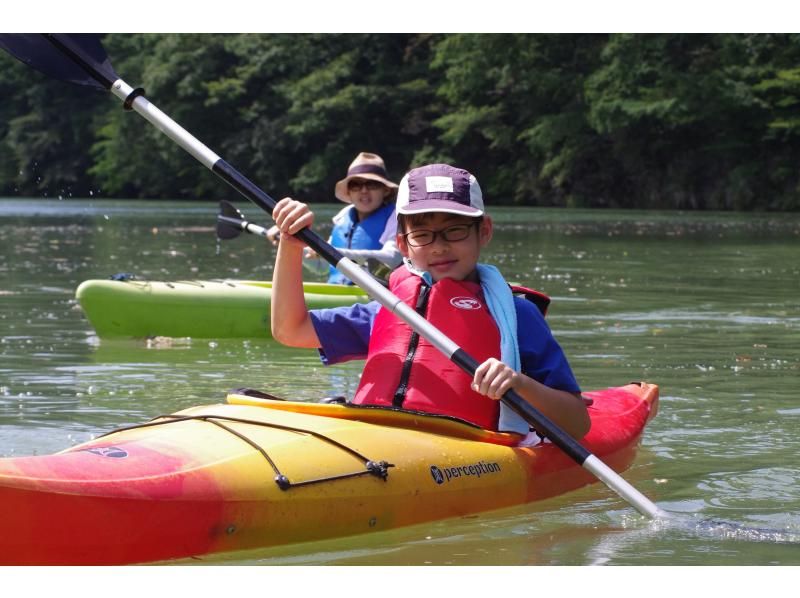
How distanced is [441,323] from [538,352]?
0.31 metres

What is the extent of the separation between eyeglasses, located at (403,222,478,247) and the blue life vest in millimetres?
4449

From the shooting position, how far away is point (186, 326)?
9.18 m

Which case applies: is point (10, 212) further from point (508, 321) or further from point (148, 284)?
point (508, 321)

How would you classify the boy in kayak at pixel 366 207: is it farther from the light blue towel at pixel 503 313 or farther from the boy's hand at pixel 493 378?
the boy's hand at pixel 493 378

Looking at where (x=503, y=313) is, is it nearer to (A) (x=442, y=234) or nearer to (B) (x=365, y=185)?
(A) (x=442, y=234)

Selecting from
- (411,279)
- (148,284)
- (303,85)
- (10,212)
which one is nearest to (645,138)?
(303,85)

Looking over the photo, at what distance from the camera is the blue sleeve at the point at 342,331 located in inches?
177

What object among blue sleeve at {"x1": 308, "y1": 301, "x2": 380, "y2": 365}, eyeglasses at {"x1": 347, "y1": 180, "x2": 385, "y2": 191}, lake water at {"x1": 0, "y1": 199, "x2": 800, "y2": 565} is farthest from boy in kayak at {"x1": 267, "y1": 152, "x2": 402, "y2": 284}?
blue sleeve at {"x1": 308, "y1": 301, "x2": 380, "y2": 365}

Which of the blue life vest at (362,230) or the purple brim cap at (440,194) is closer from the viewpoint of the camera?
the purple brim cap at (440,194)

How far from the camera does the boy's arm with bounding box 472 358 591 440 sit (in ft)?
13.6

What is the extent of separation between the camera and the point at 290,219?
4301mm

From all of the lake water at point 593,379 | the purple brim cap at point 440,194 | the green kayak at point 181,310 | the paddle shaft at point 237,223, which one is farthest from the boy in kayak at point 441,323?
the green kayak at point 181,310

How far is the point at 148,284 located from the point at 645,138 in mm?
27065

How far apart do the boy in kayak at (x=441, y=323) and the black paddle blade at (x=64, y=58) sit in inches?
52.2
